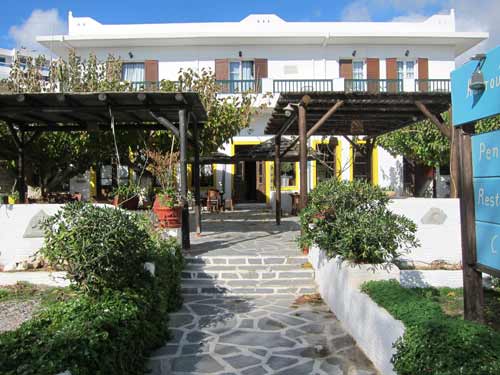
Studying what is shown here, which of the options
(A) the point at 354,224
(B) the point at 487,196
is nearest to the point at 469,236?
(B) the point at 487,196

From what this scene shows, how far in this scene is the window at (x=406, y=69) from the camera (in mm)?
19453

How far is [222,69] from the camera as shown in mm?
18969

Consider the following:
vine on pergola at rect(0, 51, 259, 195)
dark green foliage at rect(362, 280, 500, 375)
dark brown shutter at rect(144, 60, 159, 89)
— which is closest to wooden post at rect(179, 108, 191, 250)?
vine on pergola at rect(0, 51, 259, 195)

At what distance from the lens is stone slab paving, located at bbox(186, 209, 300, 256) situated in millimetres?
8227

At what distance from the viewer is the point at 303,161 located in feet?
28.2

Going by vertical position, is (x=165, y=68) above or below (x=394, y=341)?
above

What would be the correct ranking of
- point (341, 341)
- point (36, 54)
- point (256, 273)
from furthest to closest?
point (36, 54) → point (256, 273) → point (341, 341)

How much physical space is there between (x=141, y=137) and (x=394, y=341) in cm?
942

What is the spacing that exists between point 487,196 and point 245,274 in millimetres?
4606

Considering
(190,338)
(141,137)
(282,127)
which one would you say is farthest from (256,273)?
(141,137)

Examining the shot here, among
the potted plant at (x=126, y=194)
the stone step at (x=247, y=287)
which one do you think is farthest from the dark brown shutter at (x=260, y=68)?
the stone step at (x=247, y=287)

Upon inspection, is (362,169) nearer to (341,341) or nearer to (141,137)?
(141,137)

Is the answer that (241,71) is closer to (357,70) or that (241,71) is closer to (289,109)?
(357,70)

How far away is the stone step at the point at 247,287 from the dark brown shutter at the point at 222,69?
43.6 feet
